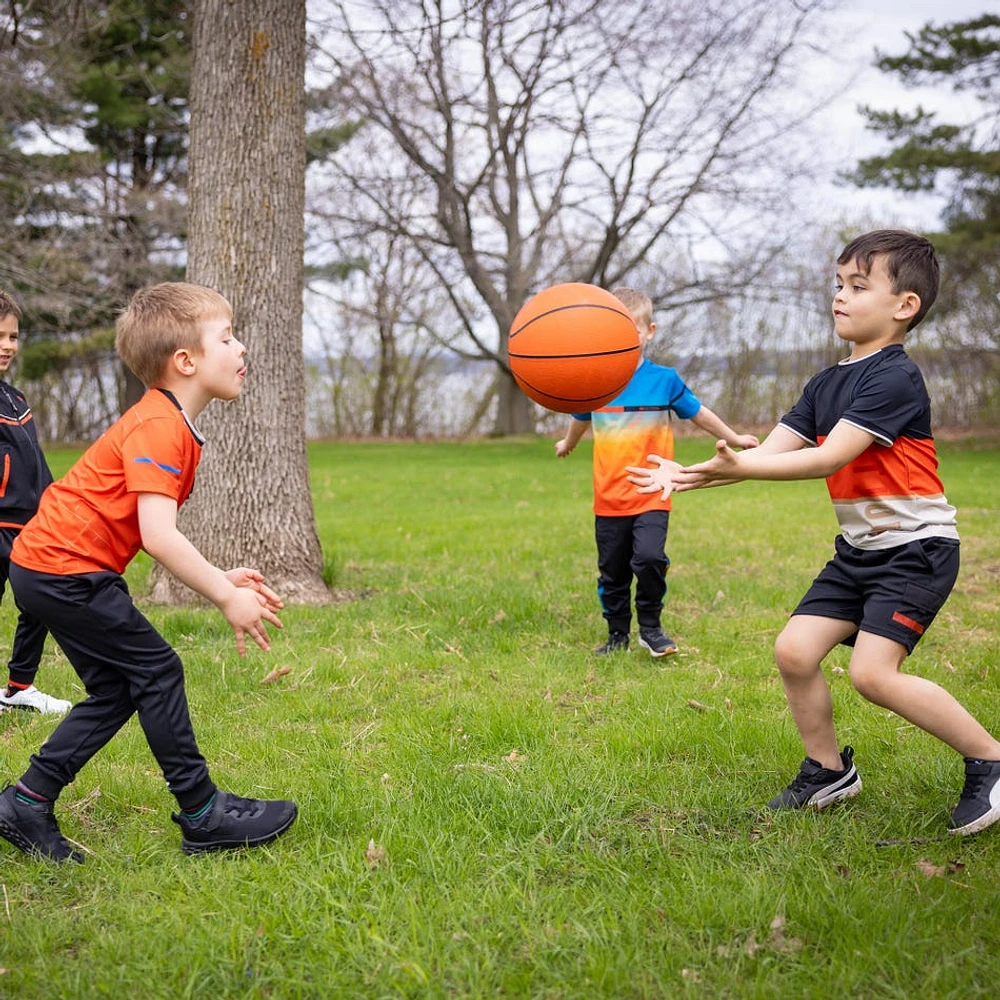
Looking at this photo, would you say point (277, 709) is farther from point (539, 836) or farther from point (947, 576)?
point (947, 576)

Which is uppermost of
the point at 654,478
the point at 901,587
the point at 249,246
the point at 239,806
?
the point at 249,246

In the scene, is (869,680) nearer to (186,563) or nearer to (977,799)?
(977,799)

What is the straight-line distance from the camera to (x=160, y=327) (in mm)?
3141

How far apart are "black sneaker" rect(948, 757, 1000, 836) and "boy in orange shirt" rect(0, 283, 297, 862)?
2153 millimetres

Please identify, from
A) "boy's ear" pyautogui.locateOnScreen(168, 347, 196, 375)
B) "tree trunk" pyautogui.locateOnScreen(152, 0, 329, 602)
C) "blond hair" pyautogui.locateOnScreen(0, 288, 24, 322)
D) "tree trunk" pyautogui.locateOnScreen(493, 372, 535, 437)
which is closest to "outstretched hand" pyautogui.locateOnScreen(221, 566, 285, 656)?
"boy's ear" pyautogui.locateOnScreen(168, 347, 196, 375)

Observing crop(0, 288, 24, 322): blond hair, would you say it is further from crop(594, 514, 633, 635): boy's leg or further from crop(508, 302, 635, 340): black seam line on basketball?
crop(594, 514, 633, 635): boy's leg

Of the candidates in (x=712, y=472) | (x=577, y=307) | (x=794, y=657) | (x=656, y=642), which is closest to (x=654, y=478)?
(x=712, y=472)

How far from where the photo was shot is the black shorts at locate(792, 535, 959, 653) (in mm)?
3115

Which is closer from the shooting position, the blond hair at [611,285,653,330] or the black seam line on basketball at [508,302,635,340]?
the black seam line on basketball at [508,302,635,340]

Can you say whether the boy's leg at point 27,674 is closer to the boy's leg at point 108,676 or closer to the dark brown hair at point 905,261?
the boy's leg at point 108,676

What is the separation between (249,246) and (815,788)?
495cm

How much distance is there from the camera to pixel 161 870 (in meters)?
2.97

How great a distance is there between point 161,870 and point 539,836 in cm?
117

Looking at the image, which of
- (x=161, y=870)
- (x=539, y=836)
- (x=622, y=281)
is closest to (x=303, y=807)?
(x=161, y=870)
